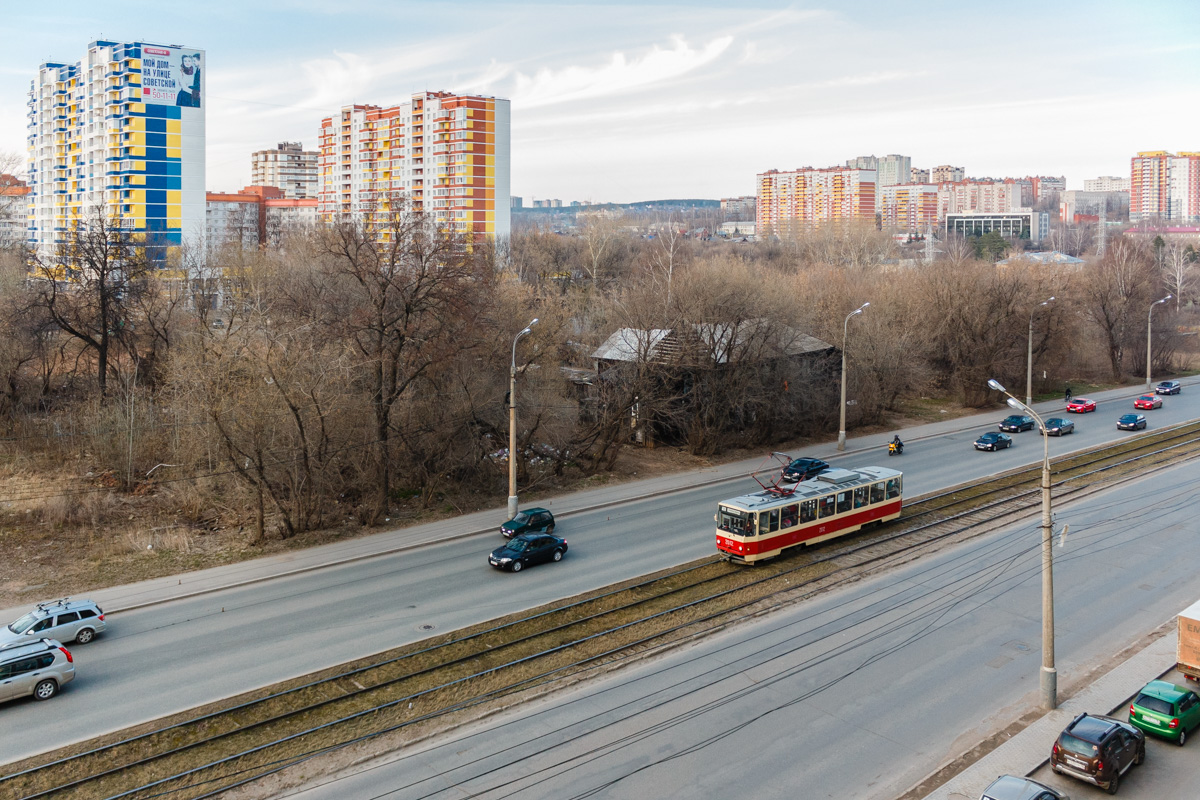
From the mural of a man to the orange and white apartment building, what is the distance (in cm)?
1810

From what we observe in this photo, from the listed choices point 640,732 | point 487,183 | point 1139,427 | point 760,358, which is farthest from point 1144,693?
point 487,183

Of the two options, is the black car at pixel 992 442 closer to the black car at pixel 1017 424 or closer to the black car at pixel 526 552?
the black car at pixel 1017 424

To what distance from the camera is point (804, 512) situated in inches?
989

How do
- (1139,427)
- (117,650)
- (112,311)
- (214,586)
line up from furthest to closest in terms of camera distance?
(1139,427), (112,311), (214,586), (117,650)

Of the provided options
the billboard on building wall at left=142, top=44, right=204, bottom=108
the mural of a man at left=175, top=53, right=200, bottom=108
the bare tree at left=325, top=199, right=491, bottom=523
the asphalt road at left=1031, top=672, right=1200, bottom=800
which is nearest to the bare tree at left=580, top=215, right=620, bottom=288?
the bare tree at left=325, top=199, right=491, bottom=523

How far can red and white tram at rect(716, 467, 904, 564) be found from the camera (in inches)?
939

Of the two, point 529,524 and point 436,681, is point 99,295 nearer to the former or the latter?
point 529,524

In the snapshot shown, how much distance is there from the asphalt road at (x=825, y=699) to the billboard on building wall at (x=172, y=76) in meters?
95.9

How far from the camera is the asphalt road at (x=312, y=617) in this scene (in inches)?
649

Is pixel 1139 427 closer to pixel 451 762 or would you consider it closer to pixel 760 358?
pixel 760 358

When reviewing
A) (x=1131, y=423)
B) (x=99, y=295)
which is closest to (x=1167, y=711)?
(x=1131, y=423)

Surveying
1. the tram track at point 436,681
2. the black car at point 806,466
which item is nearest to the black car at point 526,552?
the tram track at point 436,681

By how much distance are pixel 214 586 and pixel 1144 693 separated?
21.4m

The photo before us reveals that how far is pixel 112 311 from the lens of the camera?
3812cm
